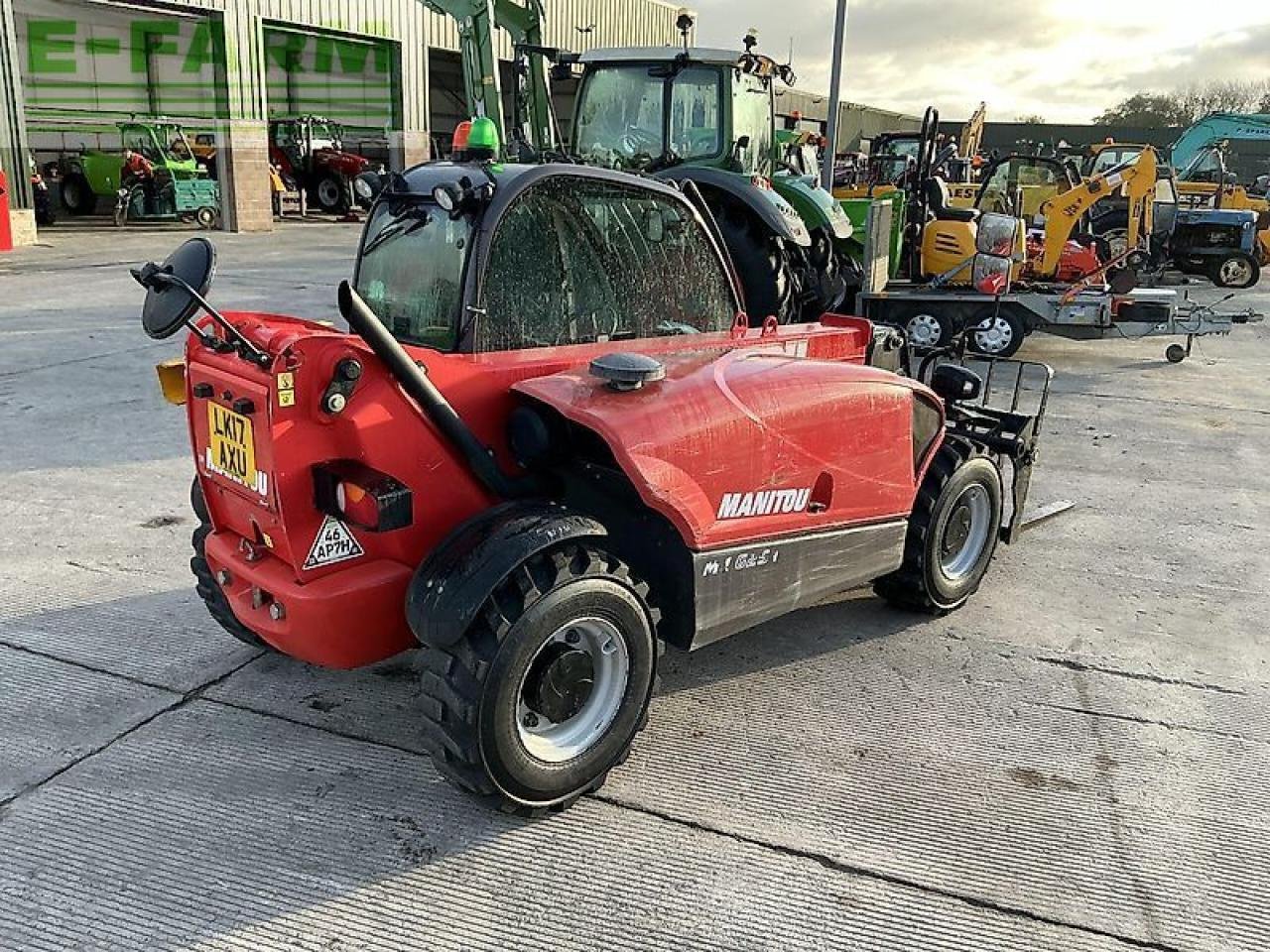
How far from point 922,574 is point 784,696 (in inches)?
35.4

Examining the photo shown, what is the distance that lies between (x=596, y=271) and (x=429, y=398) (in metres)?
0.92

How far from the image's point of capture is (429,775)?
10.8 ft

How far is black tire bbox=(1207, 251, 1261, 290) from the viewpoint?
1712 cm

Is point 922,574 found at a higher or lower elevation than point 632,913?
higher

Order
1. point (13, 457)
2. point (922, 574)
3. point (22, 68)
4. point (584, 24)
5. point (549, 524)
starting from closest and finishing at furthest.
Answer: point (549, 524), point (922, 574), point (13, 457), point (22, 68), point (584, 24)

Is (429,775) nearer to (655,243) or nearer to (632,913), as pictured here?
(632,913)

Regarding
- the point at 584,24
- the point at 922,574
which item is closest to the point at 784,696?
the point at 922,574

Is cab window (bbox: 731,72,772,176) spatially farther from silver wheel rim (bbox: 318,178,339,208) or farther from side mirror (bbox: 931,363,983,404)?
silver wheel rim (bbox: 318,178,339,208)

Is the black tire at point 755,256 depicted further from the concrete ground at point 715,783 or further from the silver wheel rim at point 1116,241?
the silver wheel rim at point 1116,241

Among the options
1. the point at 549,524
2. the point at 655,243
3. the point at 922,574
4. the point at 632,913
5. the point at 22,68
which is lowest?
the point at 632,913

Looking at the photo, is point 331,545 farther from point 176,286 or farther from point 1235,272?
point 1235,272

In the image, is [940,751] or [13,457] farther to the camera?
[13,457]

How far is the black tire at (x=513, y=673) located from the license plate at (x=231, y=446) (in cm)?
74

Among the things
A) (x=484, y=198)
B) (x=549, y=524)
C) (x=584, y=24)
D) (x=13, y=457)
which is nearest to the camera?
(x=549, y=524)
